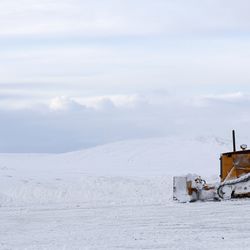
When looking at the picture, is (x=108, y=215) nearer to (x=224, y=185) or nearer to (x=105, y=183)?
(x=224, y=185)

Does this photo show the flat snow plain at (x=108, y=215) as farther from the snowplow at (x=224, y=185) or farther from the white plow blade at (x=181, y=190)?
the snowplow at (x=224, y=185)

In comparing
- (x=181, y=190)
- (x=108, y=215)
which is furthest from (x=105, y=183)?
(x=108, y=215)

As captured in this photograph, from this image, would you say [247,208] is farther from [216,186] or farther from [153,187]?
[153,187]

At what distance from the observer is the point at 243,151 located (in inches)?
878

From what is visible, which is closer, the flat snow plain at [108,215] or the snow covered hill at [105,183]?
the flat snow plain at [108,215]

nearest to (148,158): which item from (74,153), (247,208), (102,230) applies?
(74,153)

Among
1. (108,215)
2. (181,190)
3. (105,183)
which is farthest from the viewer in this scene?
(105,183)

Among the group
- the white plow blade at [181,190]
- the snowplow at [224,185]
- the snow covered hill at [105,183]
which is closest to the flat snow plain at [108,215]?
the snow covered hill at [105,183]

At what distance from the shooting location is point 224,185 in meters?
21.3

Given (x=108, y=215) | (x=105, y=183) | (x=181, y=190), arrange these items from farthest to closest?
(x=105, y=183), (x=181, y=190), (x=108, y=215)

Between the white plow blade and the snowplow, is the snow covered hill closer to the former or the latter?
the white plow blade

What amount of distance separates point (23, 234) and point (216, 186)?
808 centimetres

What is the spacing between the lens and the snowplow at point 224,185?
69.5 feet

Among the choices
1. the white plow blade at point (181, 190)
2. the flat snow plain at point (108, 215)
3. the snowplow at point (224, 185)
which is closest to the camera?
the flat snow plain at point (108, 215)
